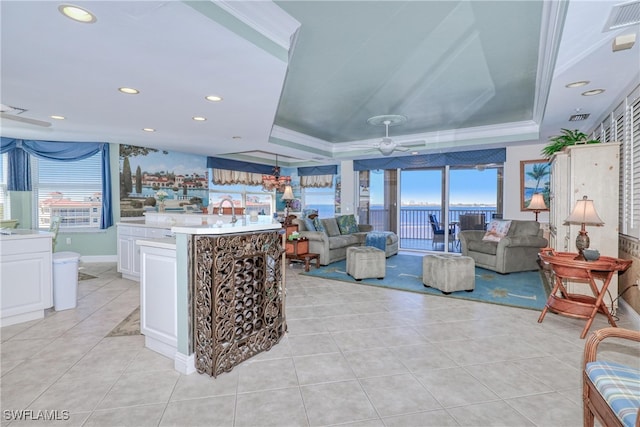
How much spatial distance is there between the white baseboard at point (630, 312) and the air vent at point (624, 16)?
268 cm

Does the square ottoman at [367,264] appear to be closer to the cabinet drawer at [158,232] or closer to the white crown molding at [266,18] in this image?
the cabinet drawer at [158,232]

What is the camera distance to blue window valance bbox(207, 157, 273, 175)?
7.71m

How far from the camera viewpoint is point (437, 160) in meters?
7.18

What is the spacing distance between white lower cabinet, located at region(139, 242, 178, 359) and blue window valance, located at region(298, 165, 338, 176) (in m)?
7.08

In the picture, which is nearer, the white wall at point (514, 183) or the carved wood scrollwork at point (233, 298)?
the carved wood scrollwork at point (233, 298)

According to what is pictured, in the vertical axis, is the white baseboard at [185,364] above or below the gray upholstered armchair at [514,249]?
below

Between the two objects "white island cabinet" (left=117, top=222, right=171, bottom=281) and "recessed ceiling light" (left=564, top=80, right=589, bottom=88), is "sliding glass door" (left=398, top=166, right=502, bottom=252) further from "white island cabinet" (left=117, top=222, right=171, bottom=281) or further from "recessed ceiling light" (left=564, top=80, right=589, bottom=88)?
"white island cabinet" (left=117, top=222, right=171, bottom=281)

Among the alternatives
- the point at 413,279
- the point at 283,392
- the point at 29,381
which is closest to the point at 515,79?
the point at 413,279

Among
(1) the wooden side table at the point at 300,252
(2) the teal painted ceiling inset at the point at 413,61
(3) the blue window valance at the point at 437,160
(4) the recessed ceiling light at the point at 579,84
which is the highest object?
(2) the teal painted ceiling inset at the point at 413,61

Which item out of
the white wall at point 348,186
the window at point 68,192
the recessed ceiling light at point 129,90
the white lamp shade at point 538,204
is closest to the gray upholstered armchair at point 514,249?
the white lamp shade at point 538,204

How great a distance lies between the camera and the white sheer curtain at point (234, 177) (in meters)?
7.98

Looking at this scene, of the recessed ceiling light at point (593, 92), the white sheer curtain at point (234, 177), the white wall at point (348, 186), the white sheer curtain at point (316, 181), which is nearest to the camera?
the recessed ceiling light at point (593, 92)

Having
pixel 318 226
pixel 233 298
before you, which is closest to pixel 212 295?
pixel 233 298

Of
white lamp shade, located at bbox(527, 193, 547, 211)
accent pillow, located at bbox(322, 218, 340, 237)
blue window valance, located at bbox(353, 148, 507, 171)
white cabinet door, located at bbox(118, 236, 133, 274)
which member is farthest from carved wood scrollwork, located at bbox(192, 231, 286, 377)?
blue window valance, located at bbox(353, 148, 507, 171)
